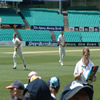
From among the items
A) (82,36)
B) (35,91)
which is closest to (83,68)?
(35,91)

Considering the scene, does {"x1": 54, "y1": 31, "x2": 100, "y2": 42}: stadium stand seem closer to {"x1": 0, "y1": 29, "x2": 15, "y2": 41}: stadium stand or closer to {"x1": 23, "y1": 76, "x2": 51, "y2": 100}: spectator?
A: {"x1": 0, "y1": 29, "x2": 15, "y2": 41}: stadium stand

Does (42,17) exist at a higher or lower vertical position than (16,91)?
lower

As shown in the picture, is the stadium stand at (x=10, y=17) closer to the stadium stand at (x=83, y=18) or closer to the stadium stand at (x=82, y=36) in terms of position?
the stadium stand at (x=82, y=36)

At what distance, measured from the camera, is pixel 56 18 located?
6325 centimetres

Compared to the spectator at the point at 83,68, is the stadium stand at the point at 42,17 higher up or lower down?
lower down

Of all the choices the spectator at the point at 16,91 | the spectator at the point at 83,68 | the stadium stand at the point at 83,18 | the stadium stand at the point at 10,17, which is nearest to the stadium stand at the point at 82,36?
the stadium stand at the point at 83,18

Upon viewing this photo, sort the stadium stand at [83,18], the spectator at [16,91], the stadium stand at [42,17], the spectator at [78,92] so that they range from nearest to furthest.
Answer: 1. the spectator at [78,92]
2. the spectator at [16,91]
3. the stadium stand at [42,17]
4. the stadium stand at [83,18]

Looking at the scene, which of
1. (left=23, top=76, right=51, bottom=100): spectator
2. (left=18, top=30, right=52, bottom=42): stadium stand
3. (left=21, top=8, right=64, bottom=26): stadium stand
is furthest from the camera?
(left=21, top=8, right=64, bottom=26): stadium stand

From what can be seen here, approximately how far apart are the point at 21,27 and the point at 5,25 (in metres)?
2.43

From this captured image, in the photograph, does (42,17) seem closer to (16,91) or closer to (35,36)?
(35,36)

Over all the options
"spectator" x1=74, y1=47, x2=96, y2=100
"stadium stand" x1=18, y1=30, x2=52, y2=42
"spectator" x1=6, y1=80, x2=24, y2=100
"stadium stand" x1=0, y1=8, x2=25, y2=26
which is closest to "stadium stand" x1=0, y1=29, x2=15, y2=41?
"stadium stand" x1=18, y1=30, x2=52, y2=42

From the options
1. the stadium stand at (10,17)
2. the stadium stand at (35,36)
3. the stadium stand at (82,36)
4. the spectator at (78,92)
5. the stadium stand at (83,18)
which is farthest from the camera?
the stadium stand at (83,18)

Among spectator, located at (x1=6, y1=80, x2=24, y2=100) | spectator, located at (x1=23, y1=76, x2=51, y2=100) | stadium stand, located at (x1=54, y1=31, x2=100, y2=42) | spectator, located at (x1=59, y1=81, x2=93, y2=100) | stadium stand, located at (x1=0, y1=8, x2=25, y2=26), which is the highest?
spectator, located at (x1=59, y1=81, x2=93, y2=100)

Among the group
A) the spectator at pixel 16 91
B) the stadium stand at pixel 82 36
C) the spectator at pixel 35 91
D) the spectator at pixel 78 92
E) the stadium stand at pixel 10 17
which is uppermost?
the spectator at pixel 78 92
